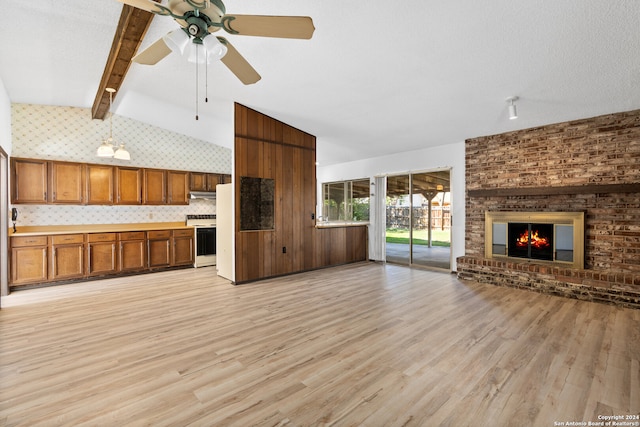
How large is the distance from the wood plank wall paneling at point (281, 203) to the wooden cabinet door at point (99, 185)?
2887 mm

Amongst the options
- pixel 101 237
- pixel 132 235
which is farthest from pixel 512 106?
pixel 101 237

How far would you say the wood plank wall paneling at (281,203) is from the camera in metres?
5.21

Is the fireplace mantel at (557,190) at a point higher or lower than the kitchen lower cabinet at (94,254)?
higher

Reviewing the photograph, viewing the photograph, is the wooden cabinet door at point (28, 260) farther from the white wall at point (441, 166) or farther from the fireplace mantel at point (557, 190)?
the fireplace mantel at point (557, 190)

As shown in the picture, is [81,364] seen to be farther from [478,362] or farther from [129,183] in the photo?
[129,183]

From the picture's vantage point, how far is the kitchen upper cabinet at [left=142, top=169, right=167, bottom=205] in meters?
6.34

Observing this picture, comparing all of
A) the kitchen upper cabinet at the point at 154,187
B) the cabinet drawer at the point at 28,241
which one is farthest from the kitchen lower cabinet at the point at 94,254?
the kitchen upper cabinet at the point at 154,187

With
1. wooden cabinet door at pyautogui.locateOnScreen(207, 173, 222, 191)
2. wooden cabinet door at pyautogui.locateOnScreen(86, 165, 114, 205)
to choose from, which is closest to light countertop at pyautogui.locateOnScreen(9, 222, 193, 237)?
wooden cabinet door at pyautogui.locateOnScreen(86, 165, 114, 205)

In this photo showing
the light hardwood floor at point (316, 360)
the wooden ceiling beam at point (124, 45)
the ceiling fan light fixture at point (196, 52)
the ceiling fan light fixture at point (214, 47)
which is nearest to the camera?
the light hardwood floor at point (316, 360)

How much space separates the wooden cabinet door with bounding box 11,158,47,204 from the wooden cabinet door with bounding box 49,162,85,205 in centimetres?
11

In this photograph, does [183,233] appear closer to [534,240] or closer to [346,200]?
[346,200]

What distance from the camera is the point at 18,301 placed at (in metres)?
4.25

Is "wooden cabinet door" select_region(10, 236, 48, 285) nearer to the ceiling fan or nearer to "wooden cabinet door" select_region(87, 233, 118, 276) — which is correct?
"wooden cabinet door" select_region(87, 233, 118, 276)

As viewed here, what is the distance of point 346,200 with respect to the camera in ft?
27.8
